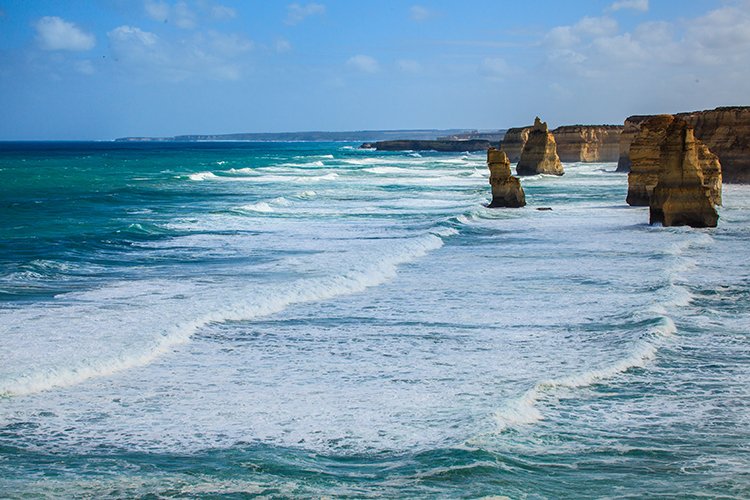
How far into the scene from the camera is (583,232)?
96.2 feet

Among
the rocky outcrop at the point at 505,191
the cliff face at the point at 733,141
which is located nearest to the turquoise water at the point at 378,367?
the rocky outcrop at the point at 505,191

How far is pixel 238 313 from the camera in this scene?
53.6 feet

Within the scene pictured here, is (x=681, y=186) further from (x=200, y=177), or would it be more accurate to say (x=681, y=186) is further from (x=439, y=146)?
(x=439, y=146)

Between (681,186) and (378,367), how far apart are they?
765 inches

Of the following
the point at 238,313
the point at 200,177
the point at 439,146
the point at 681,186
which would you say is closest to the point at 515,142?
the point at 200,177

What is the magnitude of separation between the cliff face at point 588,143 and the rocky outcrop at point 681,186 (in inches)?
2548

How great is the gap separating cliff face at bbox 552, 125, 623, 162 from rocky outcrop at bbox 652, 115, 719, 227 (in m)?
64.7

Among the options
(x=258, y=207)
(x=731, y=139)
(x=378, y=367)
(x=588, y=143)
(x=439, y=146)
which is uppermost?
(x=731, y=139)

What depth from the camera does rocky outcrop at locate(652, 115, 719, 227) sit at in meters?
29.0

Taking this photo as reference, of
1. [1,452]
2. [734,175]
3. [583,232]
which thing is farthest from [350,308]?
[734,175]

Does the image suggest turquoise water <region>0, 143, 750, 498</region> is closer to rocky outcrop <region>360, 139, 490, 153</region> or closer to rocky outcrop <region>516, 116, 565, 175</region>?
rocky outcrop <region>516, 116, 565, 175</region>

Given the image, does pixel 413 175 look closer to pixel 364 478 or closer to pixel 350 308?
pixel 350 308

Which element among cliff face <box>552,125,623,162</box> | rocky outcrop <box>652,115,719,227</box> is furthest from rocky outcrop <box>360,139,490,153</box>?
rocky outcrop <box>652,115,719,227</box>

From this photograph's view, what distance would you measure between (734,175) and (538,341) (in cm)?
4173
